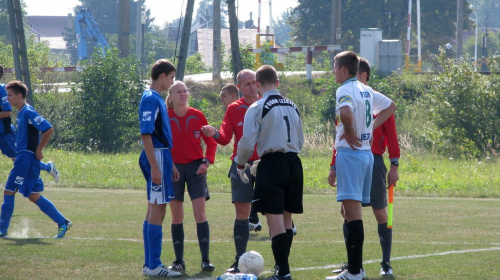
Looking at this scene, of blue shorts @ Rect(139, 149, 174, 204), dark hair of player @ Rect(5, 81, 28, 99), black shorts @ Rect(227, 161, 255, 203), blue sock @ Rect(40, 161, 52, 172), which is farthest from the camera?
blue sock @ Rect(40, 161, 52, 172)

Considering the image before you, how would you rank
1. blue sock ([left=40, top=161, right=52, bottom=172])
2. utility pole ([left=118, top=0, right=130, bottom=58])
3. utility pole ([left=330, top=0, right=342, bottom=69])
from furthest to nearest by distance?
utility pole ([left=330, top=0, right=342, bottom=69])
utility pole ([left=118, top=0, right=130, bottom=58])
blue sock ([left=40, top=161, right=52, bottom=172])

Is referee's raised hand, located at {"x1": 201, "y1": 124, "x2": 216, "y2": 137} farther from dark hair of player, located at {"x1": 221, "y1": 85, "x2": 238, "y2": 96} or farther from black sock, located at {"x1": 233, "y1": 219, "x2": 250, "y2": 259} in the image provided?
dark hair of player, located at {"x1": 221, "y1": 85, "x2": 238, "y2": 96}

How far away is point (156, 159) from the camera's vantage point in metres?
6.53

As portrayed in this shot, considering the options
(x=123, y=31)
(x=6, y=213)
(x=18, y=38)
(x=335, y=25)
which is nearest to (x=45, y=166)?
(x=6, y=213)

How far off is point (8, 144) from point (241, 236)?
17.7 feet

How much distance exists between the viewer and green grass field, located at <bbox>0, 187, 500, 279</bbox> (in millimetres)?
6777

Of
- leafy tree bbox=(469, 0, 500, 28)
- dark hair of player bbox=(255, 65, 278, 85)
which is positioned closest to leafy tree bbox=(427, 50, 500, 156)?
dark hair of player bbox=(255, 65, 278, 85)

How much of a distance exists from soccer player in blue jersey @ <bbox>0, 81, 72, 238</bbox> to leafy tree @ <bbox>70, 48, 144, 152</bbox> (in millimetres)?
16105

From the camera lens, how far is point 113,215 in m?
11.2

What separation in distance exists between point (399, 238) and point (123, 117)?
17769 millimetres

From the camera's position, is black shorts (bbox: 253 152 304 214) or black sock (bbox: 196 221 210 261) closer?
black shorts (bbox: 253 152 304 214)

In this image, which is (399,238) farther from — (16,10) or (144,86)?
(144,86)

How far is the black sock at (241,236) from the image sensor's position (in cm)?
716

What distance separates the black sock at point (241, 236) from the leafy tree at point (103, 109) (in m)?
18.4
